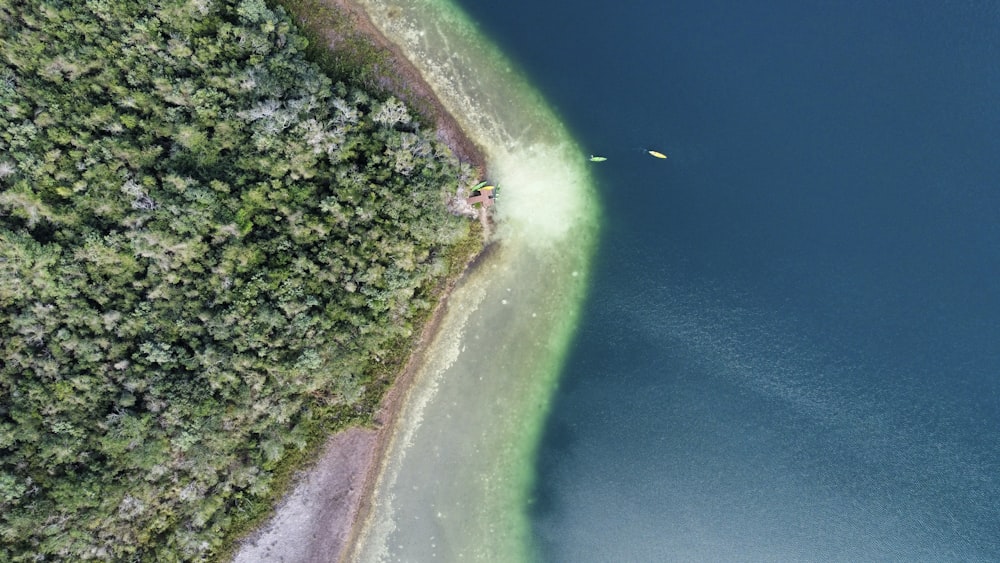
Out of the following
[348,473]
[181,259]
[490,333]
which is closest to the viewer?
[181,259]

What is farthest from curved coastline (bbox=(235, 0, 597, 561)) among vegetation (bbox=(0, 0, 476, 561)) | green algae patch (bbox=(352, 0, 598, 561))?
vegetation (bbox=(0, 0, 476, 561))

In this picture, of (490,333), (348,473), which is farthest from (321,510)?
(490,333)

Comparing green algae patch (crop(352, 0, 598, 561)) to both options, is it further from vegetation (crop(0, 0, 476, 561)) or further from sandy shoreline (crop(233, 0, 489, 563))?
vegetation (crop(0, 0, 476, 561))

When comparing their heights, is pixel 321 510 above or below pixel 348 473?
below

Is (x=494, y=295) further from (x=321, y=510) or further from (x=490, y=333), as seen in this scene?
(x=321, y=510)

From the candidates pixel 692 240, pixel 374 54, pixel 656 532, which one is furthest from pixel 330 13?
pixel 656 532

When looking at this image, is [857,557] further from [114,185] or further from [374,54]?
[114,185]
